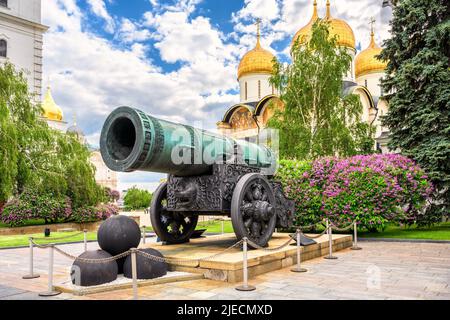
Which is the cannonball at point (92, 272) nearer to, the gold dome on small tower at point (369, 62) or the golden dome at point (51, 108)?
the gold dome on small tower at point (369, 62)

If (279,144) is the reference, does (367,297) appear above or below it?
below

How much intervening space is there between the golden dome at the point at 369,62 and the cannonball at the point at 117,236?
118ft

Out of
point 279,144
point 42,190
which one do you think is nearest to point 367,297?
point 279,144

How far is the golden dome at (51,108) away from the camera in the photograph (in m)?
43.6

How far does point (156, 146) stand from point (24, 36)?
31.1 m

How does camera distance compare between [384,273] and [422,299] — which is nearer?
[422,299]

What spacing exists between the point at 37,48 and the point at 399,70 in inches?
1094

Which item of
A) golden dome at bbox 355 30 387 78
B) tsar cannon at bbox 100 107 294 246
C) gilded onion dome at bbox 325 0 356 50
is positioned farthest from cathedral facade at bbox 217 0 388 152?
tsar cannon at bbox 100 107 294 246

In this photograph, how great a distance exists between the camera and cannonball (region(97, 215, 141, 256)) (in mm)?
5840

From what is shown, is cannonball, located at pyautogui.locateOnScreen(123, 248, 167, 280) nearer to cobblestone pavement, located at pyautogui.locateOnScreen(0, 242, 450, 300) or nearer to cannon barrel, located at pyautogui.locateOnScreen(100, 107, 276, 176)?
cobblestone pavement, located at pyautogui.locateOnScreen(0, 242, 450, 300)

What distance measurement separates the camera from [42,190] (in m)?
19.2

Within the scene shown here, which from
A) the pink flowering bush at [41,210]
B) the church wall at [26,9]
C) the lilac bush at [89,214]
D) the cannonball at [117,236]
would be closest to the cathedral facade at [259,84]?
the lilac bush at [89,214]

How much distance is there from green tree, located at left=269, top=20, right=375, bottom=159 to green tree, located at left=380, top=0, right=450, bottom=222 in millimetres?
2972
